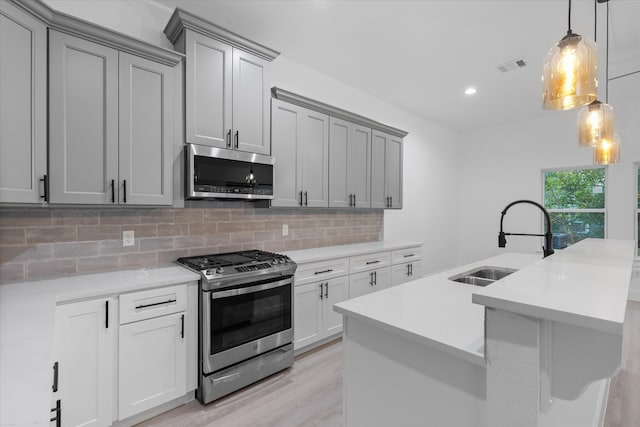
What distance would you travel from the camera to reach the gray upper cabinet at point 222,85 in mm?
2307

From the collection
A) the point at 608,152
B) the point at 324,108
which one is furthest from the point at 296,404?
the point at 608,152

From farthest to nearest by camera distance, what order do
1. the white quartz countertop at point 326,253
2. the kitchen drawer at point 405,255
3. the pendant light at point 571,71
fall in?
the kitchen drawer at point 405,255, the white quartz countertop at point 326,253, the pendant light at point 571,71

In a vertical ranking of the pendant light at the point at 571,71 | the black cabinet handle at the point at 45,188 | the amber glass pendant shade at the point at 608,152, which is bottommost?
the black cabinet handle at the point at 45,188

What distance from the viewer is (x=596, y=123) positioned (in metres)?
2.20

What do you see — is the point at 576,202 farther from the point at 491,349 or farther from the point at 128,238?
the point at 128,238

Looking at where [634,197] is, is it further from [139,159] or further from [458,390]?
[139,159]

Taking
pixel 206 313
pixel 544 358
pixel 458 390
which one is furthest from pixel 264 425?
pixel 544 358

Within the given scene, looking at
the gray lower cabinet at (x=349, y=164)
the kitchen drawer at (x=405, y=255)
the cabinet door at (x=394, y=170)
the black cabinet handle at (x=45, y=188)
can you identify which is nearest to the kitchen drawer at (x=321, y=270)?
the gray lower cabinet at (x=349, y=164)

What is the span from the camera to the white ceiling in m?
2.56

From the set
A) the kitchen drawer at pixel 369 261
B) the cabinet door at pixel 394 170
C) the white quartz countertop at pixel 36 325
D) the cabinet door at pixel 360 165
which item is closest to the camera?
the white quartz countertop at pixel 36 325

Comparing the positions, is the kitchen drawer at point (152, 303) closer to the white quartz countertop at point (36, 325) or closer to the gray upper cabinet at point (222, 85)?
the white quartz countertop at point (36, 325)

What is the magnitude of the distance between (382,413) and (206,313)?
134 centimetres

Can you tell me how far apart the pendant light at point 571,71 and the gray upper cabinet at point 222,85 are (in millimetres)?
2051

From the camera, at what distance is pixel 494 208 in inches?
237
